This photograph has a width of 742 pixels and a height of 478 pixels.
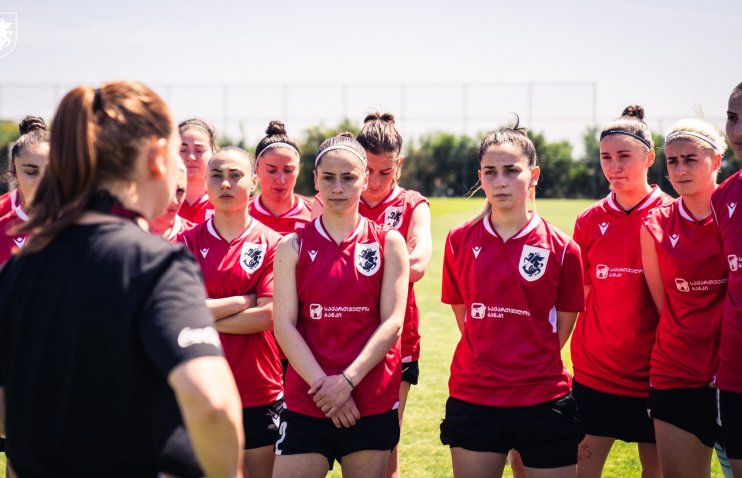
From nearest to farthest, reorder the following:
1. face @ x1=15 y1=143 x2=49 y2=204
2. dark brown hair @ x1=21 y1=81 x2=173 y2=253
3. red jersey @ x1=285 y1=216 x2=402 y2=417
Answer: dark brown hair @ x1=21 y1=81 x2=173 y2=253
red jersey @ x1=285 y1=216 x2=402 y2=417
face @ x1=15 y1=143 x2=49 y2=204

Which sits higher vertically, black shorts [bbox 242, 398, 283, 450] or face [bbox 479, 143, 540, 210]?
face [bbox 479, 143, 540, 210]

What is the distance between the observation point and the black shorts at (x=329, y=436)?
3.54m

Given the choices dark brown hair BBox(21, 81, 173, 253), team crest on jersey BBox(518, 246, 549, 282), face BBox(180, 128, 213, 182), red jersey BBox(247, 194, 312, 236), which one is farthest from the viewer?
face BBox(180, 128, 213, 182)

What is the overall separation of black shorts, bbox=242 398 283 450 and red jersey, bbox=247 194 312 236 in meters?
1.34

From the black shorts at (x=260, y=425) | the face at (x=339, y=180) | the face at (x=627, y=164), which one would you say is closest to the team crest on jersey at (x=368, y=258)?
the face at (x=339, y=180)

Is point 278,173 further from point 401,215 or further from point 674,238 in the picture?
point 674,238

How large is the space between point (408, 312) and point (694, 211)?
5.72ft

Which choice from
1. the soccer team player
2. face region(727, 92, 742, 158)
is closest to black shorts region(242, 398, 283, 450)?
the soccer team player

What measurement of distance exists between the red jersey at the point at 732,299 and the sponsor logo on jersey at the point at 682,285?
43 centimetres

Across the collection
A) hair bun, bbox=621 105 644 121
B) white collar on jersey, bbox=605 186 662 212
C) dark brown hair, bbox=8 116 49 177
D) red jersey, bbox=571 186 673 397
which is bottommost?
red jersey, bbox=571 186 673 397

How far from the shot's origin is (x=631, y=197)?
14.6ft

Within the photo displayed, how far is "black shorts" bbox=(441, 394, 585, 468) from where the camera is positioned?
357cm

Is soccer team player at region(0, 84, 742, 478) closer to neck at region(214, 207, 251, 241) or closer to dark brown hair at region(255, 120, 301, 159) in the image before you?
neck at region(214, 207, 251, 241)

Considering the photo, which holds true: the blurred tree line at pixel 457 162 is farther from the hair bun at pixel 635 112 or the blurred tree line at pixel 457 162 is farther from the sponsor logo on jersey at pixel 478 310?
the sponsor logo on jersey at pixel 478 310
